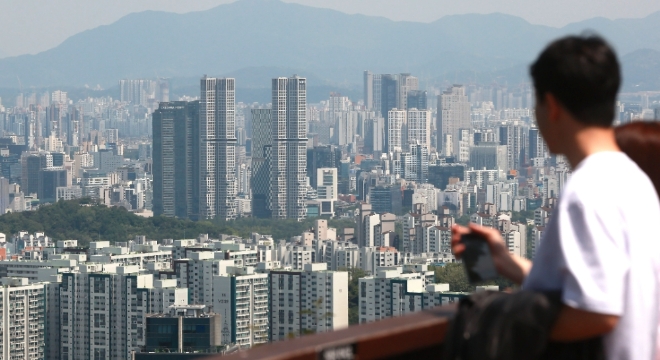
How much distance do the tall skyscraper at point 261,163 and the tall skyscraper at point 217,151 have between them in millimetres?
685

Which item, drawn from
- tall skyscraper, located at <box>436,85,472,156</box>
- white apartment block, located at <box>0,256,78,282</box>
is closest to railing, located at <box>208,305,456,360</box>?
white apartment block, located at <box>0,256,78,282</box>

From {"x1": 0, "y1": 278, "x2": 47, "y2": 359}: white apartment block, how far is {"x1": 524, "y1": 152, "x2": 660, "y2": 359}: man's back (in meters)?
14.4

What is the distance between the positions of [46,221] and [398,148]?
2608 cm

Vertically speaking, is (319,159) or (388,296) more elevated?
(319,159)

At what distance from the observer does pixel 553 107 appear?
0.74 meters

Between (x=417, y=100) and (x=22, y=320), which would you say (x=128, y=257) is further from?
(x=417, y=100)

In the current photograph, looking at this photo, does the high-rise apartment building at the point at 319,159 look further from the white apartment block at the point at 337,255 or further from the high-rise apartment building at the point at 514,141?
the white apartment block at the point at 337,255

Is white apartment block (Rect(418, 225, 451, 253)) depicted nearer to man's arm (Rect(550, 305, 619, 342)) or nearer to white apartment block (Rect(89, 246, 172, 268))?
→ white apartment block (Rect(89, 246, 172, 268))

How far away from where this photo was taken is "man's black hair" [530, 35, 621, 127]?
0.73 meters

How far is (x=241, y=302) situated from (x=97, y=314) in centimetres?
187

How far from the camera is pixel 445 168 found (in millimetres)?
41031

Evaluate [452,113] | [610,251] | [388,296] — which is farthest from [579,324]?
[452,113]

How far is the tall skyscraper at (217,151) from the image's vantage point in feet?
121

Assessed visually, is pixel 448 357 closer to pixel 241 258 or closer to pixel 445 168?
pixel 241 258
